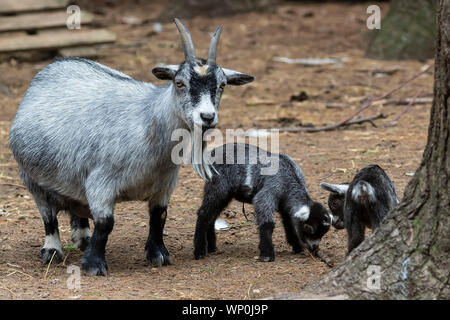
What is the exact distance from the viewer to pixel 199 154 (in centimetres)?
563

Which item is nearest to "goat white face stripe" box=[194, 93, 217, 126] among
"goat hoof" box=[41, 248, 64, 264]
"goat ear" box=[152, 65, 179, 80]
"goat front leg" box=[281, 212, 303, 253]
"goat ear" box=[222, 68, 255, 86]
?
"goat ear" box=[152, 65, 179, 80]

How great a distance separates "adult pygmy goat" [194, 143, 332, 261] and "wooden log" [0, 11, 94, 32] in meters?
7.73

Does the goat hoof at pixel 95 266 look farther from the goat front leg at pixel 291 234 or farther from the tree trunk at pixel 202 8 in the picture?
the tree trunk at pixel 202 8

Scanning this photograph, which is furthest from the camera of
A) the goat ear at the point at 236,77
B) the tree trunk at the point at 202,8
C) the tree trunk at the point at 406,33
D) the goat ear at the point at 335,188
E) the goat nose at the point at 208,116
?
the tree trunk at the point at 202,8

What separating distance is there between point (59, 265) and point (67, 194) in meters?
0.56

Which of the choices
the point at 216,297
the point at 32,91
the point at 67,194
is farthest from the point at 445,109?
the point at 32,91

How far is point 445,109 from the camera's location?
4289 mm

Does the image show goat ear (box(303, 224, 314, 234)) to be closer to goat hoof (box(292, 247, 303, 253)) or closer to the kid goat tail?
goat hoof (box(292, 247, 303, 253))

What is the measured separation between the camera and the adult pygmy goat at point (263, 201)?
604cm

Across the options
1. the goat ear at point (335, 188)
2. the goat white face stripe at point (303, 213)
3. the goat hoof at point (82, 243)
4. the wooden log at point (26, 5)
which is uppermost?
the wooden log at point (26, 5)

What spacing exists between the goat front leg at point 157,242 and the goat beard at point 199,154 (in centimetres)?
53

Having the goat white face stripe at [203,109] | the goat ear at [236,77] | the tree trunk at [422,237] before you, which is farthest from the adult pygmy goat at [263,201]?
Result: the tree trunk at [422,237]

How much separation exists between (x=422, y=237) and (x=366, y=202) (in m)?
0.96

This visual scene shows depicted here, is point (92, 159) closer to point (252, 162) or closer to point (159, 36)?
point (252, 162)
